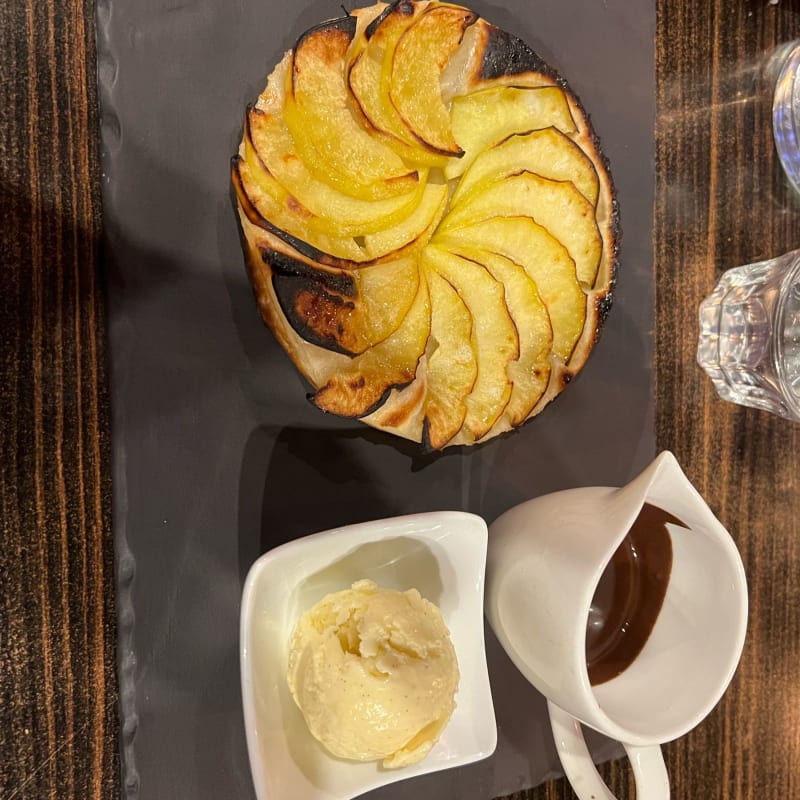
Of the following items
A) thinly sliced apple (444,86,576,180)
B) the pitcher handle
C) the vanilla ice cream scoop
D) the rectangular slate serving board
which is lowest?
the pitcher handle

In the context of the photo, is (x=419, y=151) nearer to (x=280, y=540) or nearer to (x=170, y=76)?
(x=170, y=76)

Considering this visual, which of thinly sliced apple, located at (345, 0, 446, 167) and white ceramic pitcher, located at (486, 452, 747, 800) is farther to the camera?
thinly sliced apple, located at (345, 0, 446, 167)

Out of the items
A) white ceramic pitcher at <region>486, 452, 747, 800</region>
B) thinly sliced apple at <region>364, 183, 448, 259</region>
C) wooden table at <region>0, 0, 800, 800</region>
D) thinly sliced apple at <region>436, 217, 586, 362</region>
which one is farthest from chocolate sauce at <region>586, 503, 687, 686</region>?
wooden table at <region>0, 0, 800, 800</region>

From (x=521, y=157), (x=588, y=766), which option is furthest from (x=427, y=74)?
(x=588, y=766)

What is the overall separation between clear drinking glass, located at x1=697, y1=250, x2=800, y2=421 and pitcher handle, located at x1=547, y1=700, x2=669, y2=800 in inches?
27.1

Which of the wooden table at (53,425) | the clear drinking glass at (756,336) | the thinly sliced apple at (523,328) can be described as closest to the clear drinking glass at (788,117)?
the clear drinking glass at (756,336)

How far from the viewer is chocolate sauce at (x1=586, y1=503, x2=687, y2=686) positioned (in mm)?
1105

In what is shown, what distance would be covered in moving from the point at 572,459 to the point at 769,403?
42 cm

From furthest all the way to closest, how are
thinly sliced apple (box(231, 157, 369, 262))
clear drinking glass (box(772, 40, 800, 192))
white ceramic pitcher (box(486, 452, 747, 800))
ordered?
clear drinking glass (box(772, 40, 800, 192)) → thinly sliced apple (box(231, 157, 369, 262)) → white ceramic pitcher (box(486, 452, 747, 800))

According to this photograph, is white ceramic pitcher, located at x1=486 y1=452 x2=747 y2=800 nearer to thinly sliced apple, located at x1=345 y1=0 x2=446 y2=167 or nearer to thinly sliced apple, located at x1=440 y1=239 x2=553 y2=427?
thinly sliced apple, located at x1=440 y1=239 x2=553 y2=427

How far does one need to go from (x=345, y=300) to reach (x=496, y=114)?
15.3 inches

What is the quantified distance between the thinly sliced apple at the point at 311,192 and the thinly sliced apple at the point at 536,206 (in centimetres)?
9

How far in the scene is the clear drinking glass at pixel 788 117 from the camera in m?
1.44

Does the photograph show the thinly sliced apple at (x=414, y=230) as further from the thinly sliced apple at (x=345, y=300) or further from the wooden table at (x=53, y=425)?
the wooden table at (x=53, y=425)
